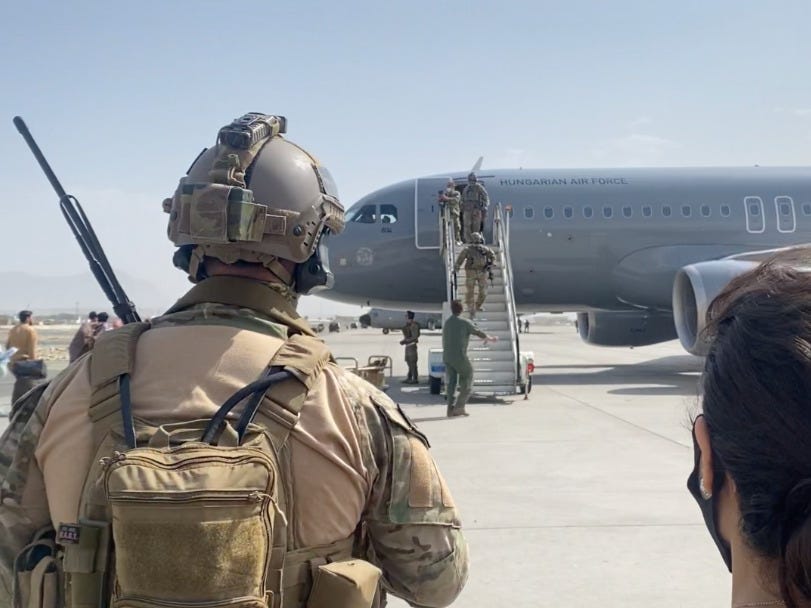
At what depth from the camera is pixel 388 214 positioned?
14227 mm

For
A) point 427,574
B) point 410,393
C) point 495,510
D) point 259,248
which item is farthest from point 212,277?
point 410,393

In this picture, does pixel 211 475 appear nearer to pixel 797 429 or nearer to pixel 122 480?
pixel 122 480

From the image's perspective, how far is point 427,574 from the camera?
1711 millimetres

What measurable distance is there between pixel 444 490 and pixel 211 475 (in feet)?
2.04

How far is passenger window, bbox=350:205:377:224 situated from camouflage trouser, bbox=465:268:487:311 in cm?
264

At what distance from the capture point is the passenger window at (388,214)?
46.5ft

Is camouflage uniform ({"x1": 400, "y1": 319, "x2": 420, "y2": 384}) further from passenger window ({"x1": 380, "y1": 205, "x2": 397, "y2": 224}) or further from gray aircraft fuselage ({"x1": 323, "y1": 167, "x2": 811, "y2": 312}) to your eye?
passenger window ({"x1": 380, "y1": 205, "x2": 397, "y2": 224})

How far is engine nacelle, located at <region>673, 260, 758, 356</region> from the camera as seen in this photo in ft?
38.3

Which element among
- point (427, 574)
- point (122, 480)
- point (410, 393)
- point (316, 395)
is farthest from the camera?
point (410, 393)

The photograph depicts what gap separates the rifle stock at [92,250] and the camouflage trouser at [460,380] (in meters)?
6.85

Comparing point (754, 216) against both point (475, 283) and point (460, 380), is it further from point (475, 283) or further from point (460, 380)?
point (460, 380)

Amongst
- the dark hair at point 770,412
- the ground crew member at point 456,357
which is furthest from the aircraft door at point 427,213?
the dark hair at point 770,412

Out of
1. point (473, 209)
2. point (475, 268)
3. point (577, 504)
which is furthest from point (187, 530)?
point (473, 209)

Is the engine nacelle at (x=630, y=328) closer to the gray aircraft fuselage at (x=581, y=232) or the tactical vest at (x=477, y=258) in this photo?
the gray aircraft fuselage at (x=581, y=232)
